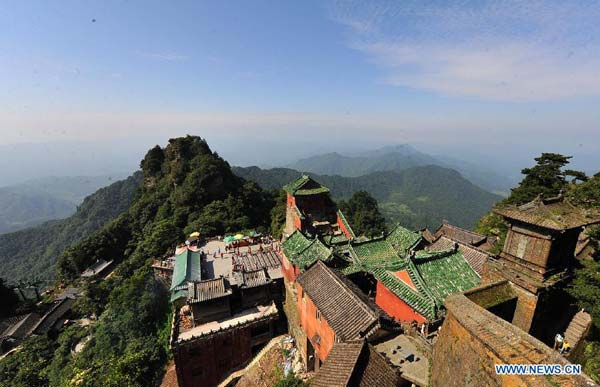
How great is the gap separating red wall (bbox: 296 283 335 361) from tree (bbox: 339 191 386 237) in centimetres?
3751

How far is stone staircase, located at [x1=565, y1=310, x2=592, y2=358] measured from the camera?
37.3 ft

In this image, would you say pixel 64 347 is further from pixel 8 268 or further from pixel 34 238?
pixel 34 238

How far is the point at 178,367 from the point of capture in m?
19.8

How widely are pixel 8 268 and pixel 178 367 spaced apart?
9601cm

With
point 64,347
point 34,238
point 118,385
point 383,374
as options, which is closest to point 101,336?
point 64,347

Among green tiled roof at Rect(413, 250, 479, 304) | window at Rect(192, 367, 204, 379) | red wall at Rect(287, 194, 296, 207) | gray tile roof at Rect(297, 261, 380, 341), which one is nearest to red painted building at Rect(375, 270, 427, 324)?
green tiled roof at Rect(413, 250, 479, 304)

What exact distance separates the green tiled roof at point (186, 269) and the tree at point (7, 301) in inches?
1264

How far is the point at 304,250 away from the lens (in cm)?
1992

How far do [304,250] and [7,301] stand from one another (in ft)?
165

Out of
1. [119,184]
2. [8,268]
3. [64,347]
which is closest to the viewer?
[64,347]

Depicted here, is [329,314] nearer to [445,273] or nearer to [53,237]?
[445,273]

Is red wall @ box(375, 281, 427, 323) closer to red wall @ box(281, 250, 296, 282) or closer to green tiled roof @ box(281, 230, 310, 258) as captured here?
green tiled roof @ box(281, 230, 310, 258)

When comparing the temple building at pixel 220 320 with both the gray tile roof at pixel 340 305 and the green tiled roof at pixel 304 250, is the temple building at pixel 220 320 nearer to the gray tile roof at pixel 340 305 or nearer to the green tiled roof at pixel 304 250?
the green tiled roof at pixel 304 250

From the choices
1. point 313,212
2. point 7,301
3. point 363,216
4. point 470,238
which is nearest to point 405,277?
point 313,212
